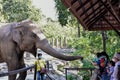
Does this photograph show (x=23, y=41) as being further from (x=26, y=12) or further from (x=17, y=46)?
(x=26, y=12)

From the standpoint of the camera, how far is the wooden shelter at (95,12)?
18.5 feet

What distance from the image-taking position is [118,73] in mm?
5574

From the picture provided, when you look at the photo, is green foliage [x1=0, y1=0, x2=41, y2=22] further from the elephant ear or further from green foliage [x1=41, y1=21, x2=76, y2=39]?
the elephant ear

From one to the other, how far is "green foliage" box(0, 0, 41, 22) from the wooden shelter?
4066cm

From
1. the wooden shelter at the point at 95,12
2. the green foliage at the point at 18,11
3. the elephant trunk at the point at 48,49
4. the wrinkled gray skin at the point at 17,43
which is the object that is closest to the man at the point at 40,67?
the wrinkled gray skin at the point at 17,43

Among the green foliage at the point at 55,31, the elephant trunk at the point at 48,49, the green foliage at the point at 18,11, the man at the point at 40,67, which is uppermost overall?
the green foliage at the point at 18,11

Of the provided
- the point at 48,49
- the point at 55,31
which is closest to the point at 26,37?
the point at 48,49

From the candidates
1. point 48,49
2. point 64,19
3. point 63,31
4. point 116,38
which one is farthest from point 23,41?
point 63,31

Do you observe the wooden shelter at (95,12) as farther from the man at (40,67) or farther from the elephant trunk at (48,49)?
the man at (40,67)

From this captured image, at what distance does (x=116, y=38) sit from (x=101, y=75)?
A: 7.53 meters

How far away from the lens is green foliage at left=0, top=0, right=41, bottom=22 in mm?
50125

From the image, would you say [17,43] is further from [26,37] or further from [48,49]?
[48,49]

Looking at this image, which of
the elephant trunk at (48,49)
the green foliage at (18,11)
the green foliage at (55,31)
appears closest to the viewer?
the elephant trunk at (48,49)

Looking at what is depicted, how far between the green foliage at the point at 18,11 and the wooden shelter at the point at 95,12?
133 feet
